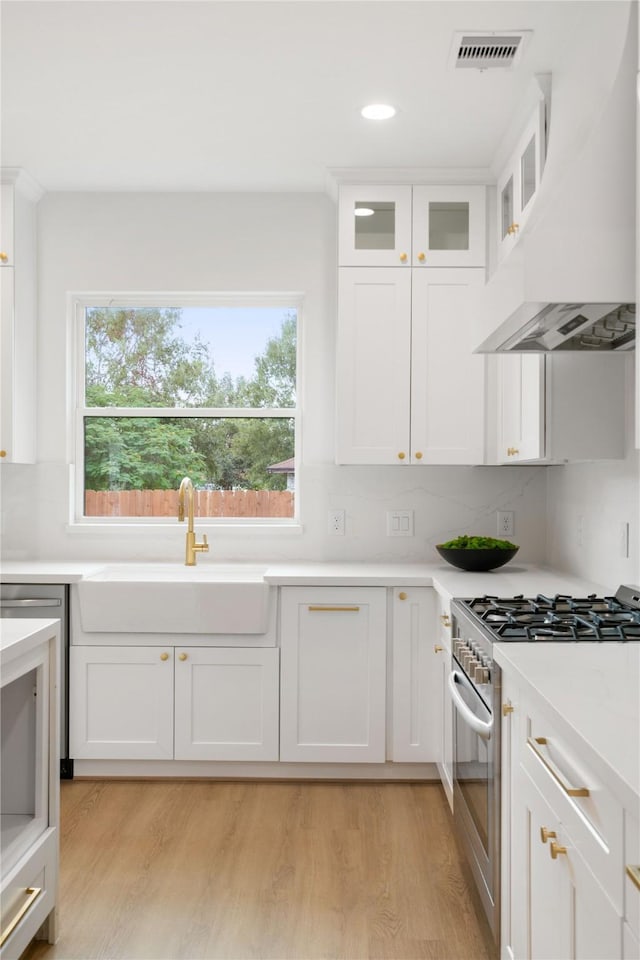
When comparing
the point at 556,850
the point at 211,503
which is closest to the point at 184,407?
the point at 211,503

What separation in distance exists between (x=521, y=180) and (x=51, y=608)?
8.37ft

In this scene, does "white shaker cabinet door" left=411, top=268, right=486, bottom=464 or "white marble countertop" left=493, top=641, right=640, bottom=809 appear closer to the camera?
"white marble countertop" left=493, top=641, right=640, bottom=809

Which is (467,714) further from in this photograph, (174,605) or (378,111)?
(378,111)

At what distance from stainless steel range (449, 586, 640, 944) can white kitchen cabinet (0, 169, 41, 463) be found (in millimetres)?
2231

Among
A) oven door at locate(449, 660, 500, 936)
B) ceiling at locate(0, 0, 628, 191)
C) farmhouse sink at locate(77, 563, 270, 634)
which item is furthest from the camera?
farmhouse sink at locate(77, 563, 270, 634)

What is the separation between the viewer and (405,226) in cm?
346

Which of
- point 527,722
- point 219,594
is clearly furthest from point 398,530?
point 527,722

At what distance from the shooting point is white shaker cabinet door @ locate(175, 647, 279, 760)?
10.5 ft

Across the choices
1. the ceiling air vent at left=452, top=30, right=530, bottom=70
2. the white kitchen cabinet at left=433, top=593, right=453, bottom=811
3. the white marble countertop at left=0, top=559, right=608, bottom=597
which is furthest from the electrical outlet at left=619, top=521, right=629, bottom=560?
the ceiling air vent at left=452, top=30, right=530, bottom=70

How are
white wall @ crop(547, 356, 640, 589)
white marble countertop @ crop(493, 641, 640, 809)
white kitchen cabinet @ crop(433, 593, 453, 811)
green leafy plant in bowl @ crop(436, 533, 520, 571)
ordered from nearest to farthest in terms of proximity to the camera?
white marble countertop @ crop(493, 641, 640, 809), white wall @ crop(547, 356, 640, 589), white kitchen cabinet @ crop(433, 593, 453, 811), green leafy plant in bowl @ crop(436, 533, 520, 571)

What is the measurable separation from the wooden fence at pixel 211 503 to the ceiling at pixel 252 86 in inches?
58.7

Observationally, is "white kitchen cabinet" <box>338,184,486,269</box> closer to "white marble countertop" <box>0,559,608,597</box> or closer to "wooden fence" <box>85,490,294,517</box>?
"wooden fence" <box>85,490,294,517</box>

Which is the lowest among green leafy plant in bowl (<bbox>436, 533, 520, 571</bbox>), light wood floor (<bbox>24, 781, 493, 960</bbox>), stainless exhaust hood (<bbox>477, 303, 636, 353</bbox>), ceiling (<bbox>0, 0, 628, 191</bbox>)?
light wood floor (<bbox>24, 781, 493, 960</bbox>)

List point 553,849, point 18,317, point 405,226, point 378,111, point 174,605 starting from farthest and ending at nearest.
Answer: point 18,317, point 405,226, point 174,605, point 378,111, point 553,849
